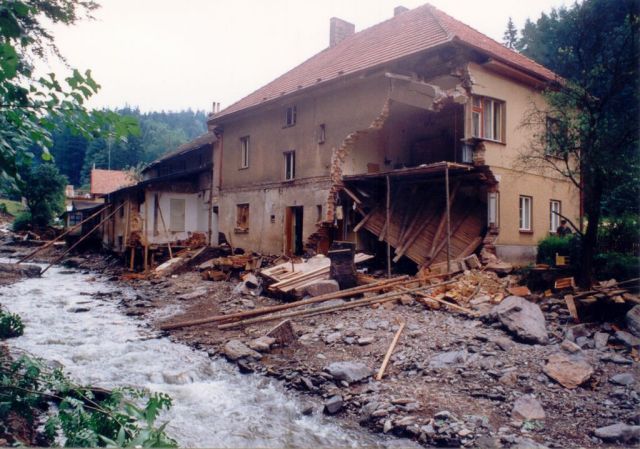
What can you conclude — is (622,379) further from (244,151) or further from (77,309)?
(244,151)

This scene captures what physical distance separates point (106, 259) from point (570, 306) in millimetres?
24524

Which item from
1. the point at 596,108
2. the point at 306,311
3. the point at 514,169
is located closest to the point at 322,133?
the point at 514,169

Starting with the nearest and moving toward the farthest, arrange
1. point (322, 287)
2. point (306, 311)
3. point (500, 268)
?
1. point (306, 311)
2. point (322, 287)
3. point (500, 268)

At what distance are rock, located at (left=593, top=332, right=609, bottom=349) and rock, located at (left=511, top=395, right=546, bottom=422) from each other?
2.81m

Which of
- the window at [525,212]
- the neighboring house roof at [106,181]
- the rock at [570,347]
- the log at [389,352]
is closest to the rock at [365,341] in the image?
the log at [389,352]

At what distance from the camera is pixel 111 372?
832 centimetres

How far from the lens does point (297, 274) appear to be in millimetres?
14125

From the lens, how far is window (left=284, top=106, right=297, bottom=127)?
1991cm

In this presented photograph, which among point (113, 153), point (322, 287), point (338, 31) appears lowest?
point (322, 287)

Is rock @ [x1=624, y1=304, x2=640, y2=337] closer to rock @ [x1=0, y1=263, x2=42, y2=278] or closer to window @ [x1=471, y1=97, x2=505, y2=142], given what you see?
window @ [x1=471, y1=97, x2=505, y2=142]

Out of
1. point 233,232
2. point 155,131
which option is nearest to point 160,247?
point 233,232

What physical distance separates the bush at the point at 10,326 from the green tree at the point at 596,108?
1220 centimetres

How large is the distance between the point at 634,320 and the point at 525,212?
27.5ft

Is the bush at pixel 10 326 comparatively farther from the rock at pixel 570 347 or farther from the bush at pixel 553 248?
the bush at pixel 553 248
